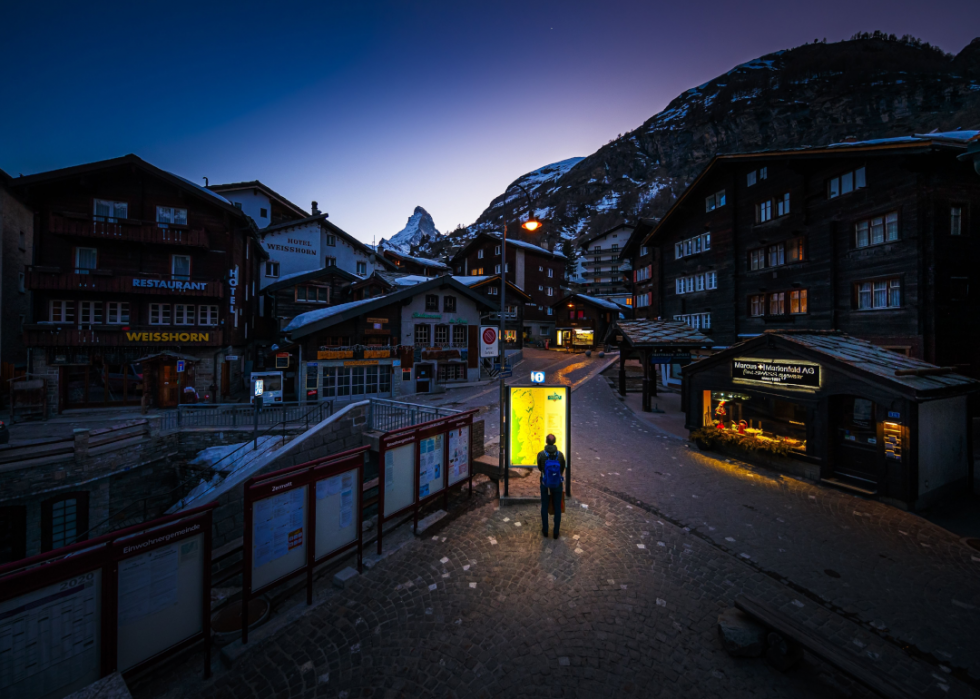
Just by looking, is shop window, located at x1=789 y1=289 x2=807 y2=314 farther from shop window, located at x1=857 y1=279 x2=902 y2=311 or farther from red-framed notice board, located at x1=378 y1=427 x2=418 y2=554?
red-framed notice board, located at x1=378 y1=427 x2=418 y2=554

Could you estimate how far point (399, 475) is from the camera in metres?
8.19

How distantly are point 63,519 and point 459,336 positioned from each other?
22772 millimetres

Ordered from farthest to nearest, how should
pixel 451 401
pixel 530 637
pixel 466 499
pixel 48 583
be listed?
pixel 451 401
pixel 466 499
pixel 530 637
pixel 48 583

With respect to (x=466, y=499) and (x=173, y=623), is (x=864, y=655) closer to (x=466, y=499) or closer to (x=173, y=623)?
(x=466, y=499)

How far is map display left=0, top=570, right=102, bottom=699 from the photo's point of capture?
11.5 ft

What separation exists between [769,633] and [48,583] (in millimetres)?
7930

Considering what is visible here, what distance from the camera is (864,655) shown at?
4.89 metres

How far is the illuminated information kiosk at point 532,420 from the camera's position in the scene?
1005cm

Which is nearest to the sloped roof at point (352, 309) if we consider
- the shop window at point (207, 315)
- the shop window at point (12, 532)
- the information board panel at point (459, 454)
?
the shop window at point (207, 315)

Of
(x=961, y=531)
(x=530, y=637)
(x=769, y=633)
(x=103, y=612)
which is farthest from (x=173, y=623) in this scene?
(x=961, y=531)

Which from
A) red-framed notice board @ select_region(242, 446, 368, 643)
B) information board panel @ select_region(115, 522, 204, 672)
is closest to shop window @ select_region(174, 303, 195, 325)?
red-framed notice board @ select_region(242, 446, 368, 643)

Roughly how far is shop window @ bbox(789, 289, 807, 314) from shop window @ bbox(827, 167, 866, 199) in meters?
4.83

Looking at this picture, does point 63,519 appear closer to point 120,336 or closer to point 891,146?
point 120,336

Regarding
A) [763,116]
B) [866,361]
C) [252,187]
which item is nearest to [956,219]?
[866,361]
